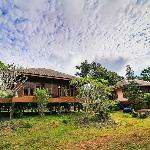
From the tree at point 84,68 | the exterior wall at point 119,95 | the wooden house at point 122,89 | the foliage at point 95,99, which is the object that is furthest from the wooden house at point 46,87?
the tree at point 84,68

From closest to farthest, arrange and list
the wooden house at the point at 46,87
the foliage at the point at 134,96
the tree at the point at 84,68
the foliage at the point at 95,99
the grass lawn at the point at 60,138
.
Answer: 1. the grass lawn at the point at 60,138
2. the foliage at the point at 95,99
3. the wooden house at the point at 46,87
4. the foliage at the point at 134,96
5. the tree at the point at 84,68

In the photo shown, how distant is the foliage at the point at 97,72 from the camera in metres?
65.8

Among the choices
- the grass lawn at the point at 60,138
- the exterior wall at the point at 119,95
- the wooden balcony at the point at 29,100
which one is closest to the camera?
the grass lawn at the point at 60,138

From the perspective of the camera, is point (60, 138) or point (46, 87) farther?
point (46, 87)

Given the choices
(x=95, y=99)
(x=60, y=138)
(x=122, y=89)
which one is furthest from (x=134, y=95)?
(x=60, y=138)

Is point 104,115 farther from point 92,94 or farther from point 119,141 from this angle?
point 119,141

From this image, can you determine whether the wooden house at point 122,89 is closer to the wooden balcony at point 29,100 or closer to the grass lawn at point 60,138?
the wooden balcony at point 29,100

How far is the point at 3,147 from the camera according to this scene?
17.3m

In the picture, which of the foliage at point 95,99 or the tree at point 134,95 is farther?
the tree at point 134,95

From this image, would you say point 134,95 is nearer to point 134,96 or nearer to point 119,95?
point 134,96

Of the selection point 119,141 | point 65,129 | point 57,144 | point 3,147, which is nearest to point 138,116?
point 65,129

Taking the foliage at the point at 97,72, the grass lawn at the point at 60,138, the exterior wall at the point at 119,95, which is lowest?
the grass lawn at the point at 60,138

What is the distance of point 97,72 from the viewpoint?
220ft

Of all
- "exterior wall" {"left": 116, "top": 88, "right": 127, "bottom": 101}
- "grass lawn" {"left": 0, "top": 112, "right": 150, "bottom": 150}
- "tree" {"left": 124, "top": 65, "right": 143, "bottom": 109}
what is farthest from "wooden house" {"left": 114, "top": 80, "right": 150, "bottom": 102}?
"grass lawn" {"left": 0, "top": 112, "right": 150, "bottom": 150}
